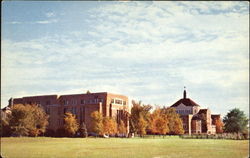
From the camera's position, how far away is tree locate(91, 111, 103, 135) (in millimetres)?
35594

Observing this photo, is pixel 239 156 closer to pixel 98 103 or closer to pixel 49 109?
pixel 98 103

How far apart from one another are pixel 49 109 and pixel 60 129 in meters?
3.64

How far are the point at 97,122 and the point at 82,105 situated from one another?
5.06 m

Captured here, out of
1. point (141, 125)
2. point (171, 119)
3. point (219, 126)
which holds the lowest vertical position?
point (219, 126)

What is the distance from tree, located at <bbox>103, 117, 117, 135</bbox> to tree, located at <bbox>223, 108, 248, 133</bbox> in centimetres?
1075

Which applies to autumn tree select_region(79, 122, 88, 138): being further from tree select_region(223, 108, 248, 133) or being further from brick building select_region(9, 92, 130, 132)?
tree select_region(223, 108, 248, 133)

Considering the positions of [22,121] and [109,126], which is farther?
[109,126]

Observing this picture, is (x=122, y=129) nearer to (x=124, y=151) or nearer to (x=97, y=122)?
(x=97, y=122)

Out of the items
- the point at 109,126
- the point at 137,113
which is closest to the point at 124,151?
the point at 137,113

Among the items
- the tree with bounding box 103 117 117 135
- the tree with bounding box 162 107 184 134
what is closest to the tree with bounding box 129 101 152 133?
the tree with bounding box 162 107 184 134

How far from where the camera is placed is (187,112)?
122ft

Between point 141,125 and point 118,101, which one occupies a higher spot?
point 118,101

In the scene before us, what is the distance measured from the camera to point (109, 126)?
118 ft

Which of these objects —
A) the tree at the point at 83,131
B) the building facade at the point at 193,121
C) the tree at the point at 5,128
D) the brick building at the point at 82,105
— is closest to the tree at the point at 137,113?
the brick building at the point at 82,105
